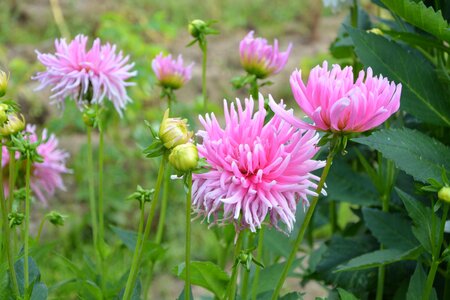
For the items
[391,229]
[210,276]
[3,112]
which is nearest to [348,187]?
[391,229]

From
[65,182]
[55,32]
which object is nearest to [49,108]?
[65,182]

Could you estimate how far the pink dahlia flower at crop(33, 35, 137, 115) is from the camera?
84 centimetres

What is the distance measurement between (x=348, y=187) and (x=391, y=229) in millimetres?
129

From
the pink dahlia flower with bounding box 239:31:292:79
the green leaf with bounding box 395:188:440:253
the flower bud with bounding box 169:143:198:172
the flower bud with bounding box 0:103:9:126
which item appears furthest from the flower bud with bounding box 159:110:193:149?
the pink dahlia flower with bounding box 239:31:292:79

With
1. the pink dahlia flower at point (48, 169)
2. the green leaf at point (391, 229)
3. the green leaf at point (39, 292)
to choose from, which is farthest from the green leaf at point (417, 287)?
the pink dahlia flower at point (48, 169)

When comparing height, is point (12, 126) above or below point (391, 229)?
above

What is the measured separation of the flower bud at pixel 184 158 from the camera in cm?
54

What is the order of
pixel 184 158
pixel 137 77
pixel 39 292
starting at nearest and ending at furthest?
pixel 184 158 < pixel 39 292 < pixel 137 77

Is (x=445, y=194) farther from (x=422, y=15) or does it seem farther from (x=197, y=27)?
(x=197, y=27)

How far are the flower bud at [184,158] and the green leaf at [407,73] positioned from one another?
0.37 meters

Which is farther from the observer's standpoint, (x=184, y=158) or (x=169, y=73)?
(x=169, y=73)

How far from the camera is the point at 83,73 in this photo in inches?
32.8

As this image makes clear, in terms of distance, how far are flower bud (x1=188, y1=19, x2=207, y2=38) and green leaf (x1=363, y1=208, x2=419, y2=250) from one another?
304mm

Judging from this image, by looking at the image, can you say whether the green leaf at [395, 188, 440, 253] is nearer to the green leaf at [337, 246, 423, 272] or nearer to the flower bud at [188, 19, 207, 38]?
the green leaf at [337, 246, 423, 272]
